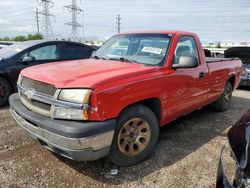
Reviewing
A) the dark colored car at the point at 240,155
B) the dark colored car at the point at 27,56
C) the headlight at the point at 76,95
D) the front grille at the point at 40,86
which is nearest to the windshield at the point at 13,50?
the dark colored car at the point at 27,56

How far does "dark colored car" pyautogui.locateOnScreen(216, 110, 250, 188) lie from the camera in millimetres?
1741

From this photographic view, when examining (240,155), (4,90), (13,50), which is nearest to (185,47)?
(240,155)

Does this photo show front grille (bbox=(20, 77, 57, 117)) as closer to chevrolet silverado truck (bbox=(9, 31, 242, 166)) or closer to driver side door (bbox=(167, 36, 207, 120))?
chevrolet silverado truck (bbox=(9, 31, 242, 166))

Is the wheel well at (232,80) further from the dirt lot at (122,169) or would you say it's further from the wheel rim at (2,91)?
the wheel rim at (2,91)

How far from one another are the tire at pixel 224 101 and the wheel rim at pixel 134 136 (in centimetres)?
303

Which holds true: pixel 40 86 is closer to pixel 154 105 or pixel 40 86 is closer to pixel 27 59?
pixel 154 105

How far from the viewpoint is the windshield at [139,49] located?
12.6ft

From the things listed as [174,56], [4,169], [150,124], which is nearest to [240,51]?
[174,56]

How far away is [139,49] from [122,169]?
6.08 ft

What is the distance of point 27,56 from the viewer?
252 inches

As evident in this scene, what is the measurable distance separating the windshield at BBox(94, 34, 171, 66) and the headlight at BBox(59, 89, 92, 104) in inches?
51.1

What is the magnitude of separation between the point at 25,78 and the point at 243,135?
9.17ft

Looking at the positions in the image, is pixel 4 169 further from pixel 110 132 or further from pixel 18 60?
pixel 18 60

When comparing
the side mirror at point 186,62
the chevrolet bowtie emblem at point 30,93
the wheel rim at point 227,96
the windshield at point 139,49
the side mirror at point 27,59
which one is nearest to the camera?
the chevrolet bowtie emblem at point 30,93
